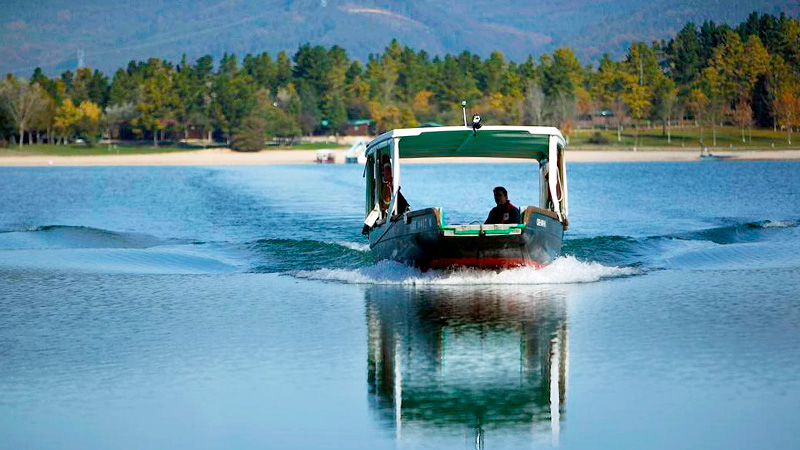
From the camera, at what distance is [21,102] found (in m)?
162

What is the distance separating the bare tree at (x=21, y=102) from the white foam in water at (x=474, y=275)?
145 metres

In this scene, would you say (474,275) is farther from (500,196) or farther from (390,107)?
(390,107)

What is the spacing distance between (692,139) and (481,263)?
15121 cm

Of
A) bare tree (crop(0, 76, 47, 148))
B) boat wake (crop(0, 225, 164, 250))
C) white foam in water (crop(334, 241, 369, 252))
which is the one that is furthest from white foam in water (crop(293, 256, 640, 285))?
bare tree (crop(0, 76, 47, 148))

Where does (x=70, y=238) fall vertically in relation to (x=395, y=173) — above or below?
below

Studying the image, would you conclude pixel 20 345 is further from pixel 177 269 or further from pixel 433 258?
pixel 177 269

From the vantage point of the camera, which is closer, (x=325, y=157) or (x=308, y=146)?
(x=325, y=157)

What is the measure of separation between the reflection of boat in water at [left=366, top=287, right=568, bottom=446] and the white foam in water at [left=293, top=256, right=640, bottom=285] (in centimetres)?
96

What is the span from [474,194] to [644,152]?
82135 mm

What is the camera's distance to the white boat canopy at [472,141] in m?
23.1

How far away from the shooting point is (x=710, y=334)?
16500mm

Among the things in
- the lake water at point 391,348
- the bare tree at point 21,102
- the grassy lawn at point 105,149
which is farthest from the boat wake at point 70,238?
the bare tree at point 21,102

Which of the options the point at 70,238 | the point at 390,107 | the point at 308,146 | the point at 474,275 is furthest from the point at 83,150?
the point at 474,275

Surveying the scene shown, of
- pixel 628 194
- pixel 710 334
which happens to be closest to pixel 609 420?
pixel 710 334
